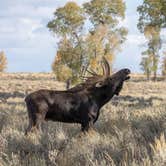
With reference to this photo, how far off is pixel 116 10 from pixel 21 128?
2918 cm

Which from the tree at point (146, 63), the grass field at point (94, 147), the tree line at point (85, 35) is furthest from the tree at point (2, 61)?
the grass field at point (94, 147)

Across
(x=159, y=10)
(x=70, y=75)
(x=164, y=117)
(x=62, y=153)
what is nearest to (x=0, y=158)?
(x=62, y=153)

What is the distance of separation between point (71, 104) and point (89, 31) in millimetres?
29927

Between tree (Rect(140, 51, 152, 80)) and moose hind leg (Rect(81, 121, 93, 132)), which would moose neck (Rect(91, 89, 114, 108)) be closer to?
moose hind leg (Rect(81, 121, 93, 132))

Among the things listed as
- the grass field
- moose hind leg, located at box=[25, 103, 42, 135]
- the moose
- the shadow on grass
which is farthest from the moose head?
the shadow on grass

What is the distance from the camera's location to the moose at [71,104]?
37.0ft

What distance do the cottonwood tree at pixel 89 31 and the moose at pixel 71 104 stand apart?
2729 cm

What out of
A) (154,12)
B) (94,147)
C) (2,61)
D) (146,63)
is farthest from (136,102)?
(2,61)

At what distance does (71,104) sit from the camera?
11.5 metres

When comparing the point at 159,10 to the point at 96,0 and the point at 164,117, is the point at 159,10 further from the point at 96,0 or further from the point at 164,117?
the point at 164,117

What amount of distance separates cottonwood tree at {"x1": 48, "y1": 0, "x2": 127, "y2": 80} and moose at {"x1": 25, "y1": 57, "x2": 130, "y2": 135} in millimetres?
27293

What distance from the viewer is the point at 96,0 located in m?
40.6

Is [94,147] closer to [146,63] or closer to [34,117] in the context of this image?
[34,117]

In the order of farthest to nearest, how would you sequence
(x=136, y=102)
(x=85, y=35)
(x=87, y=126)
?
(x=85, y=35) → (x=136, y=102) → (x=87, y=126)
